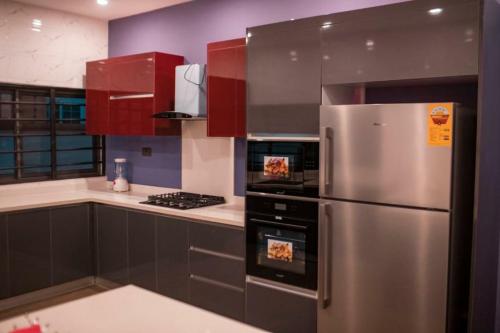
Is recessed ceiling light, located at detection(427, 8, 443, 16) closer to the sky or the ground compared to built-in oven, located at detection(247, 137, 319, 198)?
closer to the sky

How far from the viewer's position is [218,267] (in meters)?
3.55

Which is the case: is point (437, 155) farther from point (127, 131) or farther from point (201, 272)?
point (127, 131)

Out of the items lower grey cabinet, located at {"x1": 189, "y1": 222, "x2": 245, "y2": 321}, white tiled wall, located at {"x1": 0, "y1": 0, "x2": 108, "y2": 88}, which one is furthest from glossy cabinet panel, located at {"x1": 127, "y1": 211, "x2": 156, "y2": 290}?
white tiled wall, located at {"x1": 0, "y1": 0, "x2": 108, "y2": 88}

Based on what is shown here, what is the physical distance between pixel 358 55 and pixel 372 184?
76 cm

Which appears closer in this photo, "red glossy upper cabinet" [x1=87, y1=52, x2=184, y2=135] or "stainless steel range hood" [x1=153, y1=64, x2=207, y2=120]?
"stainless steel range hood" [x1=153, y1=64, x2=207, y2=120]

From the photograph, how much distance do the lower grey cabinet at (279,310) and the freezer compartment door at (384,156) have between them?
2.52 feet

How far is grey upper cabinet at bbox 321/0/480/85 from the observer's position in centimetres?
240

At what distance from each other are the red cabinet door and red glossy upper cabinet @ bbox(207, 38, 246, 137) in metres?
1.45

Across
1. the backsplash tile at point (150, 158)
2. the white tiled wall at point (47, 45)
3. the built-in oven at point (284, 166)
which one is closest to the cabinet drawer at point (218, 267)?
the built-in oven at point (284, 166)

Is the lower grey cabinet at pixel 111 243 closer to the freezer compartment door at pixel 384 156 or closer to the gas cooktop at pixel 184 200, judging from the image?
the gas cooktop at pixel 184 200

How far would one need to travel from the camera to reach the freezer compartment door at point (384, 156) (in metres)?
2.43

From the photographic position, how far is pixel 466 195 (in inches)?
102

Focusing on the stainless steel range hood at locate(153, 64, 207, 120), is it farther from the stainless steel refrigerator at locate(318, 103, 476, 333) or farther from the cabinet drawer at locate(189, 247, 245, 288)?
the stainless steel refrigerator at locate(318, 103, 476, 333)

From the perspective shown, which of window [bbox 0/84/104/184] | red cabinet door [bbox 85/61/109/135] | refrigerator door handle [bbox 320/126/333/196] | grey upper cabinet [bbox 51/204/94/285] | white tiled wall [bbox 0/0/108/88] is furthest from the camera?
red cabinet door [bbox 85/61/109/135]
